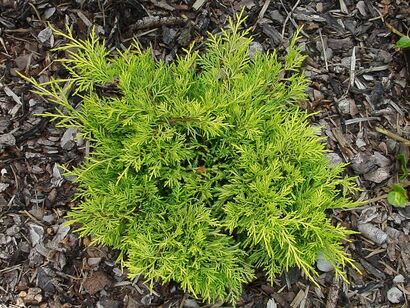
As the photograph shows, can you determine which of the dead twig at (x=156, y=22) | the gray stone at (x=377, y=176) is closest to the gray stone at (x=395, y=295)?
the gray stone at (x=377, y=176)

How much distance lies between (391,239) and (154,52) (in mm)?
1854

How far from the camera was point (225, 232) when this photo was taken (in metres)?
2.76

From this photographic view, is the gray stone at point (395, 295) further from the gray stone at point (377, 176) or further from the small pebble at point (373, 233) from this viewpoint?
the gray stone at point (377, 176)

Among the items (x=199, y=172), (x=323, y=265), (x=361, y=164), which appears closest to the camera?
(x=199, y=172)

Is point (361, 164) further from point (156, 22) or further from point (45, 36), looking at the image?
point (45, 36)

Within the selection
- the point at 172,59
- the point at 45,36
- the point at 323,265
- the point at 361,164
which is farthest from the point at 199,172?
the point at 45,36

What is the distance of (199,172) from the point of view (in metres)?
2.50

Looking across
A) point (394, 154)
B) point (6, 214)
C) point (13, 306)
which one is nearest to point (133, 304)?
point (13, 306)

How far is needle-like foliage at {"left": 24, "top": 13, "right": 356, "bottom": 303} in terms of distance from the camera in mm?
2375

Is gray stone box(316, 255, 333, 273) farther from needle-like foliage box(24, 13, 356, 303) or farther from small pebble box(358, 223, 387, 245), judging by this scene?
needle-like foliage box(24, 13, 356, 303)

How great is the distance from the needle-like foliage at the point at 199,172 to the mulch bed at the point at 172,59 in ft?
1.90

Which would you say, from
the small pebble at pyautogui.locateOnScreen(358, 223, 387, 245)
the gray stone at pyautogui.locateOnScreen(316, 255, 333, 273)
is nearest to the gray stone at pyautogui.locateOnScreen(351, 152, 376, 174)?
the small pebble at pyautogui.locateOnScreen(358, 223, 387, 245)

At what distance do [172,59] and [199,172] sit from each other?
39.7 inches

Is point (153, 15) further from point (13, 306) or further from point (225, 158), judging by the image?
point (13, 306)
